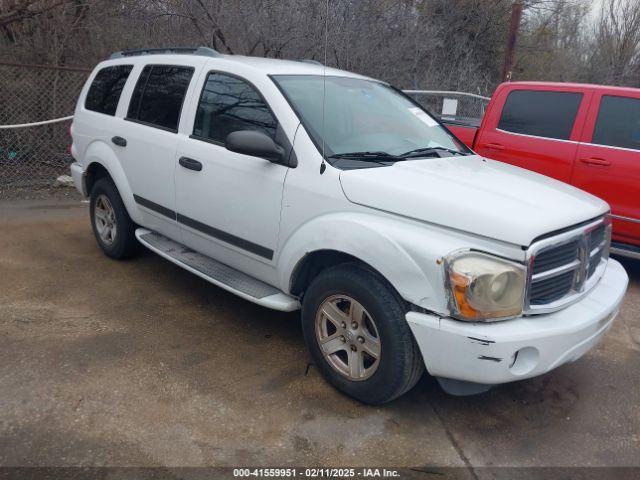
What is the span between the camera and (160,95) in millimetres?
4348

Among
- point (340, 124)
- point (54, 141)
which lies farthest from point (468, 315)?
point (54, 141)

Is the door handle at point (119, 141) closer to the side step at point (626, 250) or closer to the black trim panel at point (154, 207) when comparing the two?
the black trim panel at point (154, 207)

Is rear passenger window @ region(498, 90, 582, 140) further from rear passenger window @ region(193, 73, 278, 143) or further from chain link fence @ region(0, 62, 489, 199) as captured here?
rear passenger window @ region(193, 73, 278, 143)

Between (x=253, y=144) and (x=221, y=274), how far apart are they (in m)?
1.04

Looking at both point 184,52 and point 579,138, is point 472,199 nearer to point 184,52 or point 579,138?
point 184,52

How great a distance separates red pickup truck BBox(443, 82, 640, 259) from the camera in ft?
16.3

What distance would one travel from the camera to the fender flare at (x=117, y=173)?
4631 mm

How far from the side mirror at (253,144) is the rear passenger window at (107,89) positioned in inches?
82.5

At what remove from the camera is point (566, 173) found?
208 inches

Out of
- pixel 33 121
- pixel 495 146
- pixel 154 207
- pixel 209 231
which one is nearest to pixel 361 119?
pixel 209 231

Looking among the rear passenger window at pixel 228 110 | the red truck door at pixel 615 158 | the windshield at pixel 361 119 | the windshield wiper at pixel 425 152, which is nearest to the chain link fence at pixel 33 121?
the rear passenger window at pixel 228 110

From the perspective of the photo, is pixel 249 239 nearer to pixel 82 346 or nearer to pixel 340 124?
pixel 340 124

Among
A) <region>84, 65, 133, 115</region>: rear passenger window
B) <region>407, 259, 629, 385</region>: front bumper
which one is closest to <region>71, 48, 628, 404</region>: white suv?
<region>407, 259, 629, 385</region>: front bumper

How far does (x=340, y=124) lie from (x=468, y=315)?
1.52m
